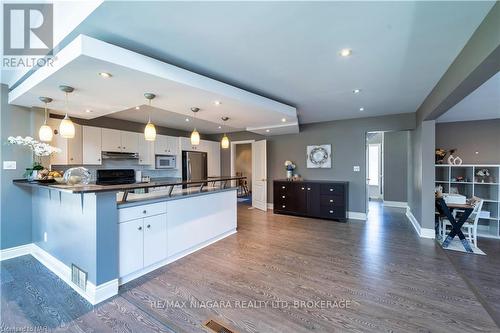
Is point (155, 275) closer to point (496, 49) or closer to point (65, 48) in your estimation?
point (65, 48)

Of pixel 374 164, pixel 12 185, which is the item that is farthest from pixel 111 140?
pixel 374 164

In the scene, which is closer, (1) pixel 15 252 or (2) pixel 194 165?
(1) pixel 15 252

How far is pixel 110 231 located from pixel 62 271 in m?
1.07

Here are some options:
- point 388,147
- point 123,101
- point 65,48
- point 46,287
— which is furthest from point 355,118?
point 46,287

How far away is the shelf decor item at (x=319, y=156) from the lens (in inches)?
221

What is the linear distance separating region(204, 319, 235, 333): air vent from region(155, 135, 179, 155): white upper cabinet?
15.0 feet

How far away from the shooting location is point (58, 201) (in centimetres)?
267

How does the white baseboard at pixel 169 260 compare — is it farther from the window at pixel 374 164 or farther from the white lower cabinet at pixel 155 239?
the window at pixel 374 164

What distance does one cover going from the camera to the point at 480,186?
4.58m

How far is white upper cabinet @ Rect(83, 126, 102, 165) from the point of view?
4267 millimetres

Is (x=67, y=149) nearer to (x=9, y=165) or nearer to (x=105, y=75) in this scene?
(x=9, y=165)

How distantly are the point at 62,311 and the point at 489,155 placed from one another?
742 centimetres

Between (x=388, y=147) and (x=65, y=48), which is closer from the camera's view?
(x=65, y=48)

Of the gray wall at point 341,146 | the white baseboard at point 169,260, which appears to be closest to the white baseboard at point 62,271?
the white baseboard at point 169,260
